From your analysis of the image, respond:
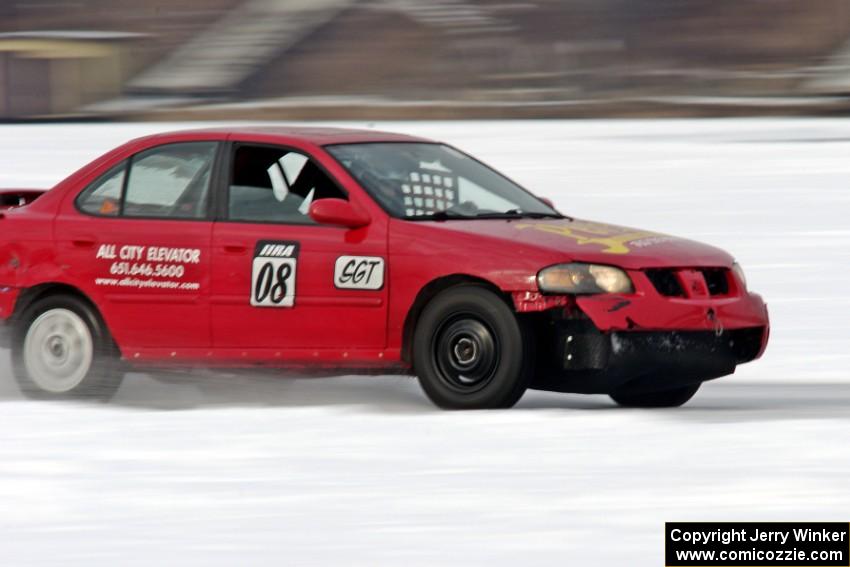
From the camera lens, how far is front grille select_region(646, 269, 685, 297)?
303 inches

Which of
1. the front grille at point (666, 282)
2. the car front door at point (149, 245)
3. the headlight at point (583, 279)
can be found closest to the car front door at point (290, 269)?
the car front door at point (149, 245)

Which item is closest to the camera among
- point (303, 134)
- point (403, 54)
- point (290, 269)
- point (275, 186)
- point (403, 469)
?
point (403, 469)

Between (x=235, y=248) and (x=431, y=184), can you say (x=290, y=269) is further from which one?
(x=431, y=184)

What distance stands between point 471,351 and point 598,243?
0.75 meters

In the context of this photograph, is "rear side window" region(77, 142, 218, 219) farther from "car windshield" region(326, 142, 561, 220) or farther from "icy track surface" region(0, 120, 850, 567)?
"icy track surface" region(0, 120, 850, 567)

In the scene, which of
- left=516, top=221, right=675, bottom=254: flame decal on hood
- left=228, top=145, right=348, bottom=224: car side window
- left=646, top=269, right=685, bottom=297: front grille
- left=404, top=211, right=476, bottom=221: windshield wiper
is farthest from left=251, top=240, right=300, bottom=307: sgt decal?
left=646, top=269, right=685, bottom=297: front grille

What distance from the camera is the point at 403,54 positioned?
58375mm

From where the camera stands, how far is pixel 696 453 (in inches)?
260

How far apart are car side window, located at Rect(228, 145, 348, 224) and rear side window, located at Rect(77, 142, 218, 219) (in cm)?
16

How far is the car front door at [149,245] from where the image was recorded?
27.3ft

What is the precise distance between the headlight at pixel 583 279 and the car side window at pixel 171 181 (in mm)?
1801

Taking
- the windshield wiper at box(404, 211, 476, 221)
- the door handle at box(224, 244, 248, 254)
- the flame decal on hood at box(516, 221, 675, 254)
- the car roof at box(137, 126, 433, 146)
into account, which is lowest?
the door handle at box(224, 244, 248, 254)

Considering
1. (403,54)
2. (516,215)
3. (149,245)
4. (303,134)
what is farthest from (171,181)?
(403,54)

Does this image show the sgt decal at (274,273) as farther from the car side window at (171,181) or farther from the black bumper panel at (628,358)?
the black bumper panel at (628,358)
